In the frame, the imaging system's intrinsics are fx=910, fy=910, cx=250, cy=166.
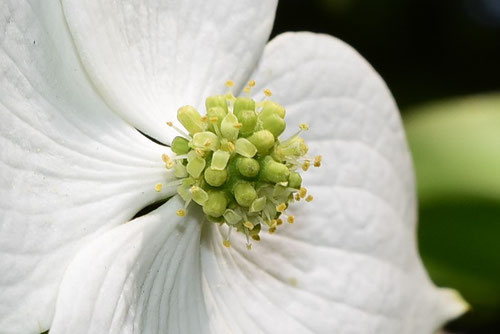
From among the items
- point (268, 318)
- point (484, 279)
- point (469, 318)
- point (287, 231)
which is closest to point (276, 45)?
point (287, 231)

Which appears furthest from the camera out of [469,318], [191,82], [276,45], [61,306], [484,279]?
[469,318]

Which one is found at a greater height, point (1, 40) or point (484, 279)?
point (1, 40)

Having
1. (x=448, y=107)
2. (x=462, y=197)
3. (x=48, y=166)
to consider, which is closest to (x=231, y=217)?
(x=48, y=166)

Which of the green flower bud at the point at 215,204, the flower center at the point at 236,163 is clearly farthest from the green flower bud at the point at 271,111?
the green flower bud at the point at 215,204

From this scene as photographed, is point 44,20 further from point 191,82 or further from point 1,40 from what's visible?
point 191,82

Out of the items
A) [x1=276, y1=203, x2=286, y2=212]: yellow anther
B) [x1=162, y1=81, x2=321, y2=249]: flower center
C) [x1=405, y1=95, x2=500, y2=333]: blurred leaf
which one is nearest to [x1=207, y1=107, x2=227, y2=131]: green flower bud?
[x1=162, y1=81, x2=321, y2=249]: flower center

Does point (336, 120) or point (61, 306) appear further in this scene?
point (336, 120)

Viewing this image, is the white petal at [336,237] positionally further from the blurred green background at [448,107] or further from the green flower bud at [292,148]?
the blurred green background at [448,107]
